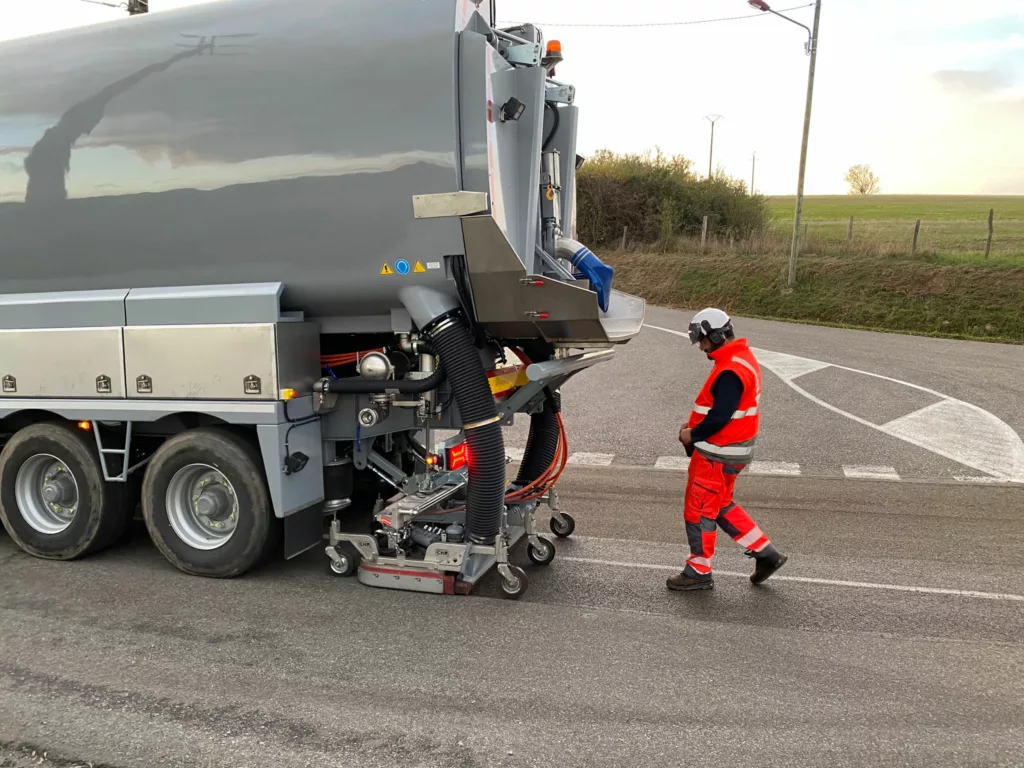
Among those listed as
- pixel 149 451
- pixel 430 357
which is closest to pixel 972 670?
pixel 430 357

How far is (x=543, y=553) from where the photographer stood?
17.9ft

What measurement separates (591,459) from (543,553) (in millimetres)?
3572

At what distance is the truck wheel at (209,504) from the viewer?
505 centimetres

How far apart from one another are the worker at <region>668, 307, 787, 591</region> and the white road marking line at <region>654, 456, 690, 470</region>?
11.3 ft

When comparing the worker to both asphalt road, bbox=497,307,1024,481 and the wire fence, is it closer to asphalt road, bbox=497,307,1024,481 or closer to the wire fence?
asphalt road, bbox=497,307,1024,481

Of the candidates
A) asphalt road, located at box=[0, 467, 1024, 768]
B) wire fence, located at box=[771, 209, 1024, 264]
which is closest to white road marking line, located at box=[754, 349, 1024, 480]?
asphalt road, located at box=[0, 467, 1024, 768]

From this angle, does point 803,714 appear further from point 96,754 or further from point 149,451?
point 149,451

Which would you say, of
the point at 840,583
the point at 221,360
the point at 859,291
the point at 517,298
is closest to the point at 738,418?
the point at 840,583

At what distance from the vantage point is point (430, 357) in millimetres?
5027

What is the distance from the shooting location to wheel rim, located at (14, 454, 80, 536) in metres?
5.68

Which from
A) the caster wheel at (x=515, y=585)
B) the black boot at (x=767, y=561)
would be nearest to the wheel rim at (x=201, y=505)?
the caster wheel at (x=515, y=585)

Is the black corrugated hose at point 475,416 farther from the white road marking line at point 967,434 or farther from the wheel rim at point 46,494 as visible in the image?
the white road marking line at point 967,434

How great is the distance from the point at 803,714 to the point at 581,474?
15.8ft

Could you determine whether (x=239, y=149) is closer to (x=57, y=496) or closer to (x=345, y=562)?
(x=345, y=562)
